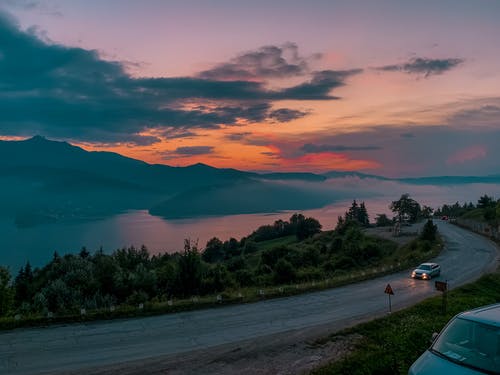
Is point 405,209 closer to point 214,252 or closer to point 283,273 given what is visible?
point 214,252

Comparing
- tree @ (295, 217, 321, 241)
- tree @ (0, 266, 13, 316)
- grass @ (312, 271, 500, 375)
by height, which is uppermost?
tree @ (0, 266, 13, 316)

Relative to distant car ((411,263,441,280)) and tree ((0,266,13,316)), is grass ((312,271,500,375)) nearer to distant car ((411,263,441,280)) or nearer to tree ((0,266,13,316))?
distant car ((411,263,441,280))

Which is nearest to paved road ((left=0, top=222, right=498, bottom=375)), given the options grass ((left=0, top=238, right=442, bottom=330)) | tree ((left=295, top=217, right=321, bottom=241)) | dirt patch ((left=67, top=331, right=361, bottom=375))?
grass ((left=0, top=238, right=442, bottom=330))

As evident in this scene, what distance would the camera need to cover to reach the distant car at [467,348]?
22.6ft

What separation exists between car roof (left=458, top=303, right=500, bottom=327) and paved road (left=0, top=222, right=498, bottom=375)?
31.2 feet

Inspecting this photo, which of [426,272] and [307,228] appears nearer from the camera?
[426,272]

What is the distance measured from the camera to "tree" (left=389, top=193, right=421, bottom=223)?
87.8 m

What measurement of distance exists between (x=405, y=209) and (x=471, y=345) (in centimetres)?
8602

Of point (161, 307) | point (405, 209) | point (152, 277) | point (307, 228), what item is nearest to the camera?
point (161, 307)

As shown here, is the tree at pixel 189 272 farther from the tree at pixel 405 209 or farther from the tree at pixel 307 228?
the tree at pixel 307 228

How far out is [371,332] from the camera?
16.0 meters

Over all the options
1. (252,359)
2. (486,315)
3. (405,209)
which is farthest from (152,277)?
(405,209)

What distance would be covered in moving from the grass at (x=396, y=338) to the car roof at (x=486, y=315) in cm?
355

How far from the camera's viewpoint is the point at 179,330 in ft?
55.0
